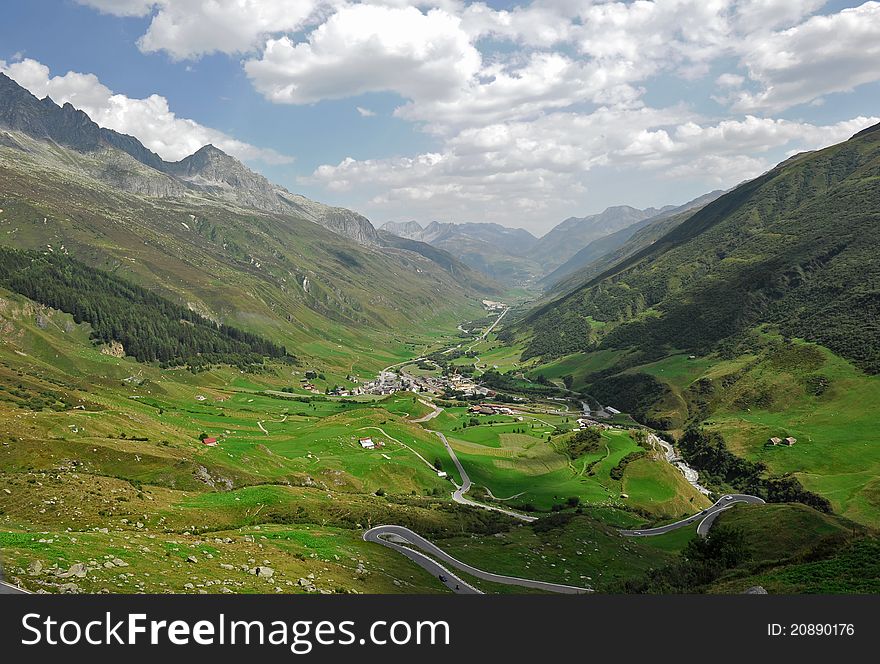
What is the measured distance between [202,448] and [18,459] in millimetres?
50285

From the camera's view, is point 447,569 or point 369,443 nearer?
point 447,569

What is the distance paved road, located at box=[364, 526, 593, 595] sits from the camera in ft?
179

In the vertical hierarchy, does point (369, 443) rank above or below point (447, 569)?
below

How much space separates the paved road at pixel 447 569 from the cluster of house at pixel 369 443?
85.1 meters

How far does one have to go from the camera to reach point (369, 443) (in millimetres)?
154625

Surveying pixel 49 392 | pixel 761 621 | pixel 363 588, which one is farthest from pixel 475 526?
pixel 49 392

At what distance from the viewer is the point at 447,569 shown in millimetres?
57938

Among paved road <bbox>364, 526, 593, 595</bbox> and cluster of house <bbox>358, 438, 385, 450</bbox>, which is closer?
paved road <bbox>364, 526, 593, 595</bbox>

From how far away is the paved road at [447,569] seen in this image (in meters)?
54.6

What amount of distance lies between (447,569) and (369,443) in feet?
327

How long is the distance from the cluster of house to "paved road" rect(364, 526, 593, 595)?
85130mm

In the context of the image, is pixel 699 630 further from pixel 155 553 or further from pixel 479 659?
pixel 155 553

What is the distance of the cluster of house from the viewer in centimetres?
15265

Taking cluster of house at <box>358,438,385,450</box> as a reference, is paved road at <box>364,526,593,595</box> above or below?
above
